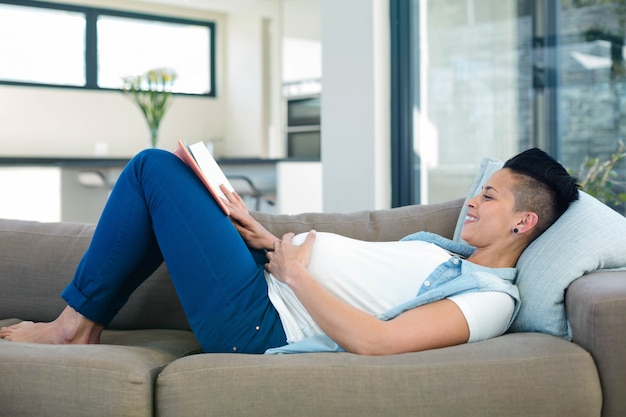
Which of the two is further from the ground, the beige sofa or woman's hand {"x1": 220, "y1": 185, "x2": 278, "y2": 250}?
woman's hand {"x1": 220, "y1": 185, "x2": 278, "y2": 250}

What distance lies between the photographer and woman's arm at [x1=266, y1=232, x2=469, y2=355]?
5.69 ft

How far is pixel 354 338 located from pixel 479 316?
0.29m

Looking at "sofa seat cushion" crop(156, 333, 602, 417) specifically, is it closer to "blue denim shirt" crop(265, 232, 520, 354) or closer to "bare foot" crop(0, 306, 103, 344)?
"blue denim shirt" crop(265, 232, 520, 354)

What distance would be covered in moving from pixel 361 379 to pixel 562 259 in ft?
1.96

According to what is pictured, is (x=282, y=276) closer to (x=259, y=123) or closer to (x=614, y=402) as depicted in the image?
(x=614, y=402)

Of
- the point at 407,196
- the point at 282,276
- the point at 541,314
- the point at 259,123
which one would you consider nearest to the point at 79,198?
the point at 407,196

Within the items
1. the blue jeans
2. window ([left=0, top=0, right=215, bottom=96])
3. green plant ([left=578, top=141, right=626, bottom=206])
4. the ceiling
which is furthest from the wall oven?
the blue jeans

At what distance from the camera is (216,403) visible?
5.41 ft

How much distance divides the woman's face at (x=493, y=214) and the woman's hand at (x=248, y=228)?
1.78 feet

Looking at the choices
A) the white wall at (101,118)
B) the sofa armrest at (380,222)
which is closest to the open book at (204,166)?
the sofa armrest at (380,222)

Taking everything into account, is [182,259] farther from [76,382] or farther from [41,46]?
[41,46]

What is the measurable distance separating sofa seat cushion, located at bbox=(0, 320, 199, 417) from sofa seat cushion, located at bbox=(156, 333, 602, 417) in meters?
0.06

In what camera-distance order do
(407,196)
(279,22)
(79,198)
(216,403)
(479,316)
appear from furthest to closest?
1. (279,22)
2. (79,198)
3. (407,196)
4. (479,316)
5. (216,403)

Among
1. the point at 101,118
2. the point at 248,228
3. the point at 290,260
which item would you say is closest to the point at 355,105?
the point at 248,228
